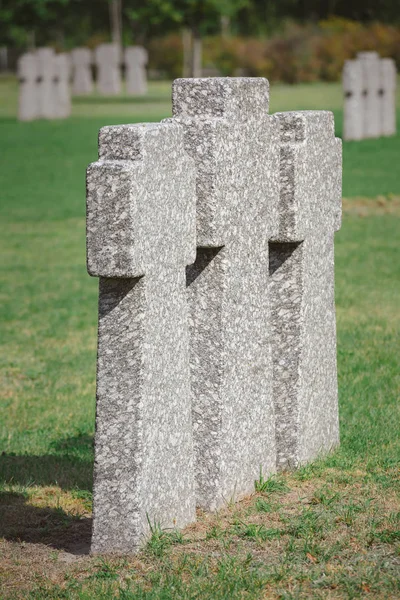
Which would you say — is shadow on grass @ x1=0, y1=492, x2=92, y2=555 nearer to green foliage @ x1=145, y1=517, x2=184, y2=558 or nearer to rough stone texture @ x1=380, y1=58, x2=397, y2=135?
green foliage @ x1=145, y1=517, x2=184, y2=558

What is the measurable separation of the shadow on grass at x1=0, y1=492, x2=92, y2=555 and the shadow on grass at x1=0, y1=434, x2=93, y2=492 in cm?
33

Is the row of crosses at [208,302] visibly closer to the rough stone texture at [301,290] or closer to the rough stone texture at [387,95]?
the rough stone texture at [301,290]

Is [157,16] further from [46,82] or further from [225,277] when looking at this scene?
[225,277]

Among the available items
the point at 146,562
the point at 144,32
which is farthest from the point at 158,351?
the point at 144,32

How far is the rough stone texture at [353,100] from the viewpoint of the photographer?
2478cm

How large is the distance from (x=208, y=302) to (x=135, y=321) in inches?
24.8

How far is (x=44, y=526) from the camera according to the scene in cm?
501

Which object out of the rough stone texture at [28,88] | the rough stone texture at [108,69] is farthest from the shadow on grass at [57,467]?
the rough stone texture at [108,69]

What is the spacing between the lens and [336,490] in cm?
519

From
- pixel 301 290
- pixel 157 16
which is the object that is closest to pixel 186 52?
pixel 157 16

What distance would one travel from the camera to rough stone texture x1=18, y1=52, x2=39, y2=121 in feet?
109

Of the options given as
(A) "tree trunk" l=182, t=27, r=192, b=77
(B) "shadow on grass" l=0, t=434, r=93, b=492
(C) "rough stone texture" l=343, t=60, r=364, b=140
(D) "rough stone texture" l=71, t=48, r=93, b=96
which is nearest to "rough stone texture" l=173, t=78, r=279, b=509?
(B) "shadow on grass" l=0, t=434, r=93, b=492

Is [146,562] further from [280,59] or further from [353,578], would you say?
[280,59]

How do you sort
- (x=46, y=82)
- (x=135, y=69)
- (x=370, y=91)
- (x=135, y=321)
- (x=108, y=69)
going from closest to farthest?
(x=135, y=321) < (x=370, y=91) < (x=46, y=82) < (x=135, y=69) < (x=108, y=69)
